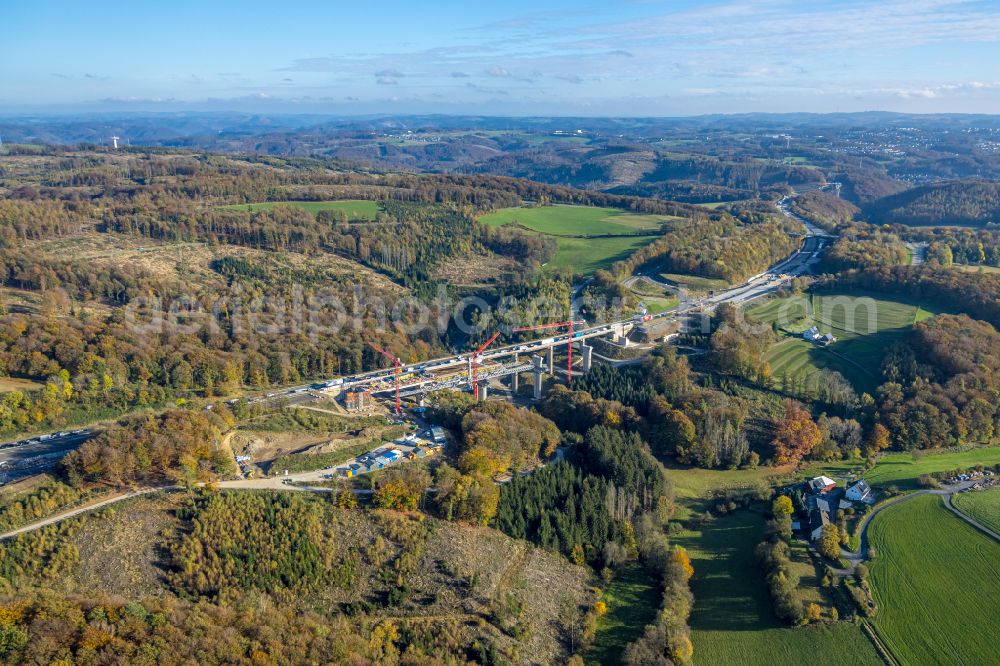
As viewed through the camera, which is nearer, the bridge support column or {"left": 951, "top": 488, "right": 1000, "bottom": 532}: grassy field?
{"left": 951, "top": 488, "right": 1000, "bottom": 532}: grassy field

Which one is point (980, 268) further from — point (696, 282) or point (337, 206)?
point (337, 206)

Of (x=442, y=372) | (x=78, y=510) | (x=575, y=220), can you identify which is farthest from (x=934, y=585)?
(x=575, y=220)

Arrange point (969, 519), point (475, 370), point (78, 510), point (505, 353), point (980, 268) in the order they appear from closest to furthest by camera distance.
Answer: point (78, 510)
point (969, 519)
point (475, 370)
point (505, 353)
point (980, 268)

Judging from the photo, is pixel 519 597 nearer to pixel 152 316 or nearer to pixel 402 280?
pixel 152 316

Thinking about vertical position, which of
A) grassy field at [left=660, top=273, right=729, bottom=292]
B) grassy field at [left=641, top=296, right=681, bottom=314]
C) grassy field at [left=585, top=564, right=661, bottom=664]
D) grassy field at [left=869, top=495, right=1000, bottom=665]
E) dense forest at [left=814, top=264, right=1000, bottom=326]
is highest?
dense forest at [left=814, top=264, right=1000, bottom=326]

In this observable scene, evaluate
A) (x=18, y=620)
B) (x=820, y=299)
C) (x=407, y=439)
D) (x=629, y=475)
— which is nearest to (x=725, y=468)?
(x=629, y=475)

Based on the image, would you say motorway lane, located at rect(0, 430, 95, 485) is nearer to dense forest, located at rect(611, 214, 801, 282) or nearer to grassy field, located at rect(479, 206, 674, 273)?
dense forest, located at rect(611, 214, 801, 282)

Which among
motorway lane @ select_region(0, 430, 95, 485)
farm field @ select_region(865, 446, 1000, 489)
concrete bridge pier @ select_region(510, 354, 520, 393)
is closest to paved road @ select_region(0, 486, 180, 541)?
motorway lane @ select_region(0, 430, 95, 485)
